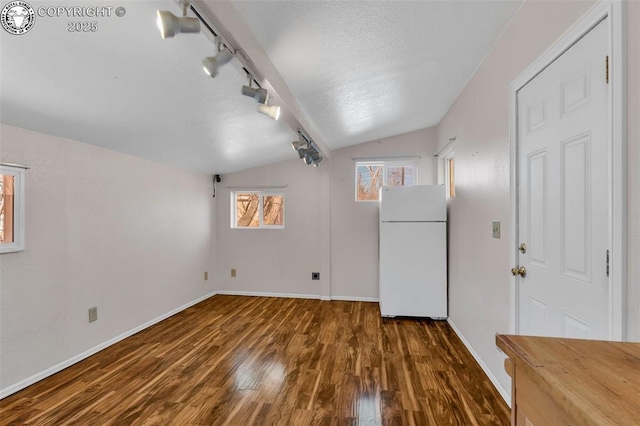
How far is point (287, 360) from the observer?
2.36m

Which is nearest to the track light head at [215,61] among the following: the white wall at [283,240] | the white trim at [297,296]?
the white wall at [283,240]

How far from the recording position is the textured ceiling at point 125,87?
4.12 ft

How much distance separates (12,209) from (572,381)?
10.2 ft

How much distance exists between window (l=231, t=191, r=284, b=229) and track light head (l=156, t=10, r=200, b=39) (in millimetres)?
3296

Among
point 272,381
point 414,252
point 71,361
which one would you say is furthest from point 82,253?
point 414,252

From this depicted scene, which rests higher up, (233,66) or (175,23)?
(233,66)

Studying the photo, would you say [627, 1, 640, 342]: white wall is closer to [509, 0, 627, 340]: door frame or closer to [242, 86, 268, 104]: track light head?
[509, 0, 627, 340]: door frame

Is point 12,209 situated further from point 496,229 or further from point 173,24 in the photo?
point 496,229

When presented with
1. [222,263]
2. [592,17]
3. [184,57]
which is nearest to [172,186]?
[222,263]

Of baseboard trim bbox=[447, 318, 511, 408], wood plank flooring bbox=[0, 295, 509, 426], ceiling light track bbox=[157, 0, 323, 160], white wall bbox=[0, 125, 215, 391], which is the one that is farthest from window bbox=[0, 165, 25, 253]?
baseboard trim bbox=[447, 318, 511, 408]

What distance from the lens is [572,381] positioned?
517 mm

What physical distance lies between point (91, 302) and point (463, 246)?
3616 millimetres

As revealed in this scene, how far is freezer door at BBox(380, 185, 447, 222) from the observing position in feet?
10.9

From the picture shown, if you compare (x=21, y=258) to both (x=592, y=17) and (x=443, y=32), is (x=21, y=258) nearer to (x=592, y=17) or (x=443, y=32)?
(x=443, y=32)
